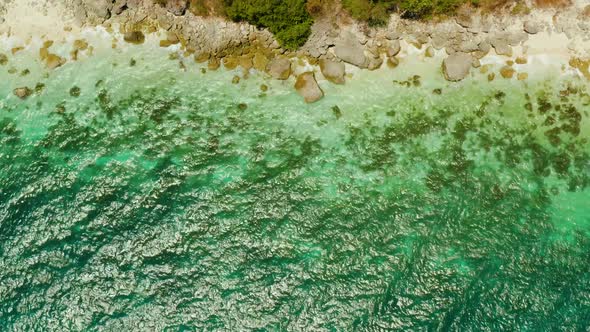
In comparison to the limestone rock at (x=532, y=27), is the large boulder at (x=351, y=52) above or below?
below

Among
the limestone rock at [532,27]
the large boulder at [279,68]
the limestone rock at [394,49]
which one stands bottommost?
the large boulder at [279,68]

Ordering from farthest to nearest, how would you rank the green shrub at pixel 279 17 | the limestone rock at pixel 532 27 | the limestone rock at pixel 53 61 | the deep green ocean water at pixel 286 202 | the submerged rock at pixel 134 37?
the limestone rock at pixel 53 61 → the submerged rock at pixel 134 37 → the limestone rock at pixel 532 27 → the green shrub at pixel 279 17 → the deep green ocean water at pixel 286 202

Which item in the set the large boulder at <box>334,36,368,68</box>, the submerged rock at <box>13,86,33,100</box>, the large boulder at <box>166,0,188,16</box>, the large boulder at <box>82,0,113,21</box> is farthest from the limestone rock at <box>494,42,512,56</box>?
the submerged rock at <box>13,86,33,100</box>

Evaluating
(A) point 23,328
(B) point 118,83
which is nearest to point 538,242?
(B) point 118,83

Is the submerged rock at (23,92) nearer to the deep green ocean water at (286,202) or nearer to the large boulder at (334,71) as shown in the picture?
the deep green ocean water at (286,202)

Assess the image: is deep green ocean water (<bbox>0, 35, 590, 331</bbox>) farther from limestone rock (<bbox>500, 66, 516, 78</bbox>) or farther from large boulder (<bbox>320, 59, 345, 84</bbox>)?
large boulder (<bbox>320, 59, 345, 84</bbox>)

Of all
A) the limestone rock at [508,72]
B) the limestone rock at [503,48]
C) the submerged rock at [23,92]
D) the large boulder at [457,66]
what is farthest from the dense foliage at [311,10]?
the submerged rock at [23,92]
